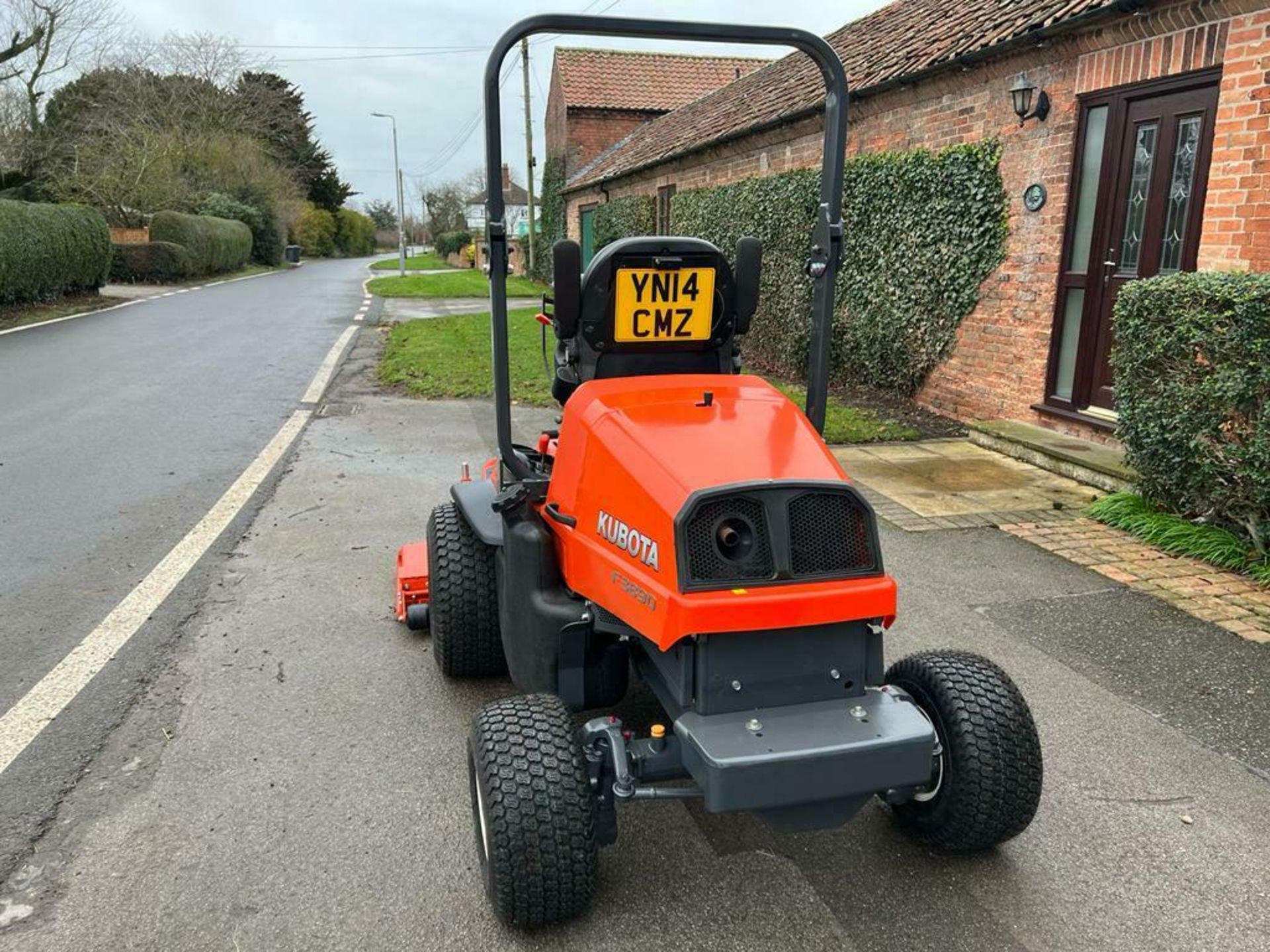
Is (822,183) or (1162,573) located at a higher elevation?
(822,183)

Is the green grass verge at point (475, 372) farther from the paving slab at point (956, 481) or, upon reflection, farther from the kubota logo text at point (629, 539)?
the kubota logo text at point (629, 539)

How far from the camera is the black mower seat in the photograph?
2902mm

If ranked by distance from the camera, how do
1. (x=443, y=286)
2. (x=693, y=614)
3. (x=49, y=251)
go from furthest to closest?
1. (x=443, y=286)
2. (x=49, y=251)
3. (x=693, y=614)

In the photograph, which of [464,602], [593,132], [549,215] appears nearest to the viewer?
[464,602]

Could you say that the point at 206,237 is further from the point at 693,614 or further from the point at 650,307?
the point at 693,614

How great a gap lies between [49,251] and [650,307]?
18723mm

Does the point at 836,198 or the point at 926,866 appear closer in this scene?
the point at 926,866

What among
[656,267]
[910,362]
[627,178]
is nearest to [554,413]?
[910,362]

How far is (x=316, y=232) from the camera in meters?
55.6

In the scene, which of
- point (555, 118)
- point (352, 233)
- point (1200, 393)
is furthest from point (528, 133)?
point (352, 233)

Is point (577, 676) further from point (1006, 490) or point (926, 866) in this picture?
point (1006, 490)

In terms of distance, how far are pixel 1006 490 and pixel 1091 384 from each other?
1398mm

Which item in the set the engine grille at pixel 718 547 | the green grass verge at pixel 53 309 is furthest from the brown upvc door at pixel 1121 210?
the green grass verge at pixel 53 309

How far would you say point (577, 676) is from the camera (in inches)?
106
